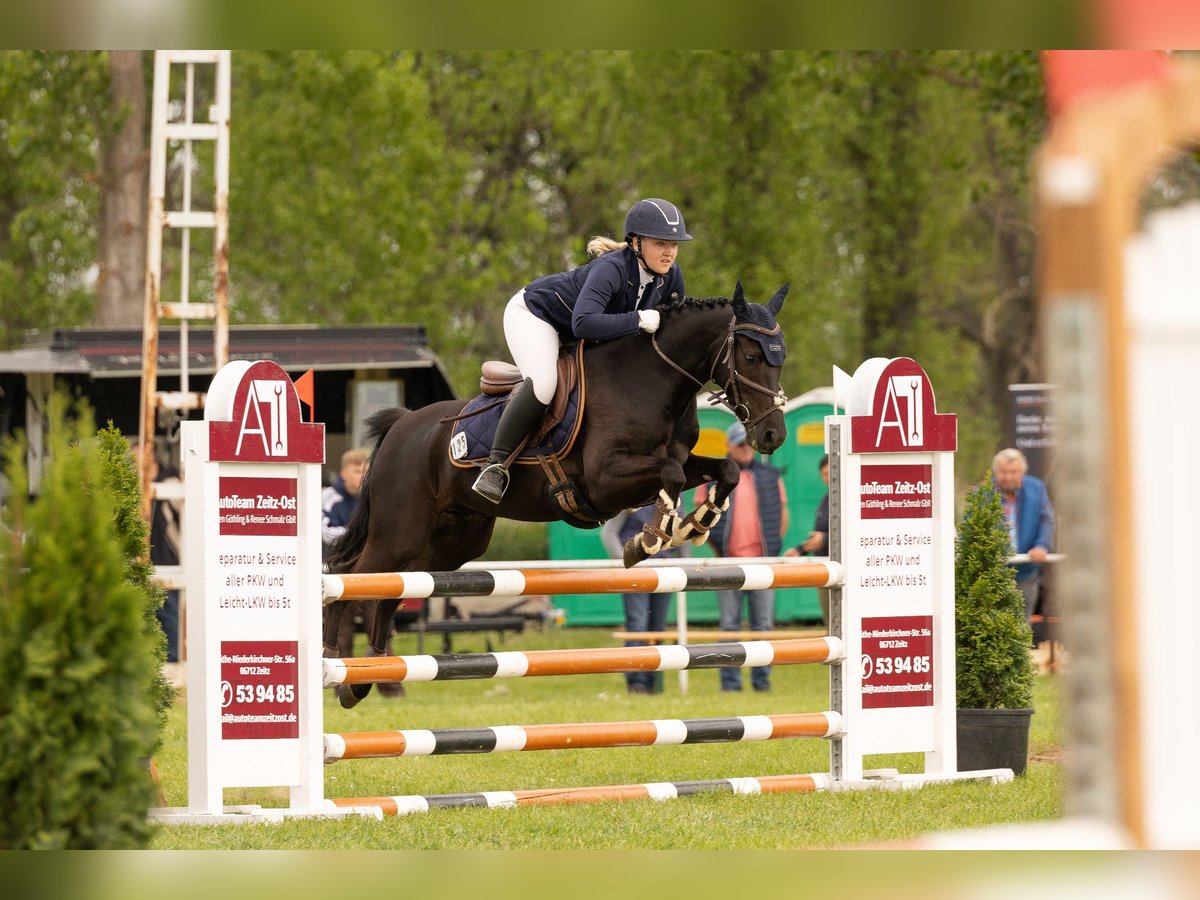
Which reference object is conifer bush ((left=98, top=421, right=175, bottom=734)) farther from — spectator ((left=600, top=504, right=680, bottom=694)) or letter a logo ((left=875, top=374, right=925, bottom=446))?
spectator ((left=600, top=504, right=680, bottom=694))

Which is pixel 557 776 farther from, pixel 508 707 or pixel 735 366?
pixel 508 707

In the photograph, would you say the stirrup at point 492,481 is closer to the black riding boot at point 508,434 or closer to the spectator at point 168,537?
the black riding boot at point 508,434

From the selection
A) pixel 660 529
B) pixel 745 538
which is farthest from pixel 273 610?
pixel 745 538

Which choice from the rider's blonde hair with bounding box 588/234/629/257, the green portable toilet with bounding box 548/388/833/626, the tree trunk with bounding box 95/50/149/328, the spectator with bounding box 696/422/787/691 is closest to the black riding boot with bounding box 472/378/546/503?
the rider's blonde hair with bounding box 588/234/629/257

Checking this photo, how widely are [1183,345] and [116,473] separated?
396cm

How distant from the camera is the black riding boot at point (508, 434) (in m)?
6.21

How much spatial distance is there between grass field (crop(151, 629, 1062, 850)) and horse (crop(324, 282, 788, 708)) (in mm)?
759

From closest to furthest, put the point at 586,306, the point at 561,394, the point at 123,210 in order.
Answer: the point at 586,306, the point at 561,394, the point at 123,210

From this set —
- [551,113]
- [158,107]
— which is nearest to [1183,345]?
[158,107]

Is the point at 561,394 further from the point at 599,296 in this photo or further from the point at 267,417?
the point at 267,417

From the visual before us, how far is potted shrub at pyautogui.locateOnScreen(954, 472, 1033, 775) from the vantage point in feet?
21.5

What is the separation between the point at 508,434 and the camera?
6215mm

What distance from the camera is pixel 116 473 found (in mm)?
5516

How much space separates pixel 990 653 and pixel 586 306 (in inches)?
85.2
